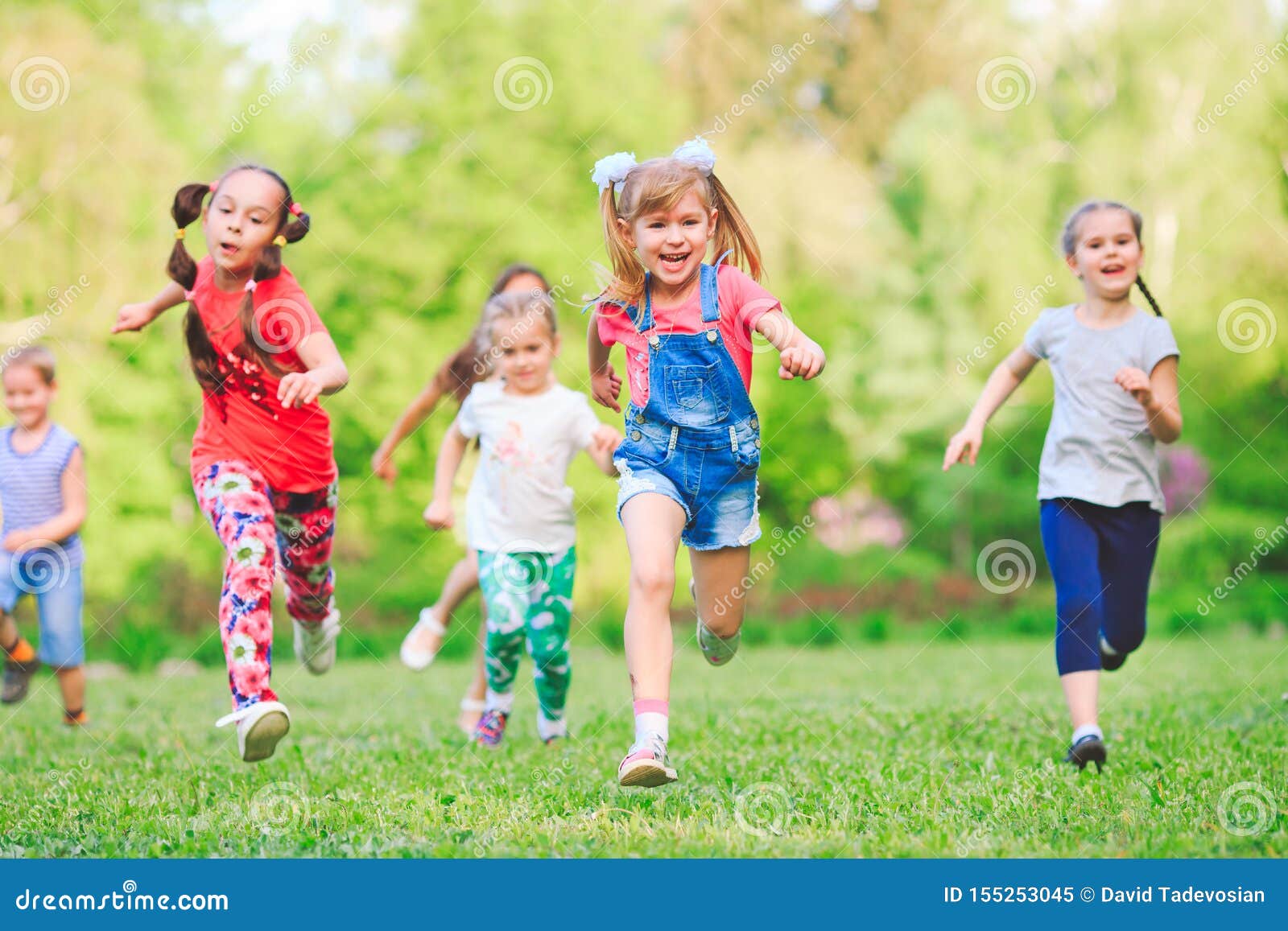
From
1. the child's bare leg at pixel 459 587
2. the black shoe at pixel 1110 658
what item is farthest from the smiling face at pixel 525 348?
the black shoe at pixel 1110 658

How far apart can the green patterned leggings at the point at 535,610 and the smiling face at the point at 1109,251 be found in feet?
7.69

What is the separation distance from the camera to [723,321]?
4.30 metres

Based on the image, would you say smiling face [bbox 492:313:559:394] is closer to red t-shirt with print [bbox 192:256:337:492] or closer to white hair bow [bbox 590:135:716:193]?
red t-shirt with print [bbox 192:256:337:492]

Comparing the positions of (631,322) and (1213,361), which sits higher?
(1213,361)

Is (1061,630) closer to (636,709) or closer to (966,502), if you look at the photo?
(636,709)

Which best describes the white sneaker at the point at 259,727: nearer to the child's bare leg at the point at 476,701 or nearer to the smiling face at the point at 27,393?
the child's bare leg at the point at 476,701

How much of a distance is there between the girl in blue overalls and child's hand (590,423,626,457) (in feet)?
2.89

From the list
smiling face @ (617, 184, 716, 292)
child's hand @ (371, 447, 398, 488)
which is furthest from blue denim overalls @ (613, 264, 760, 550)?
child's hand @ (371, 447, 398, 488)

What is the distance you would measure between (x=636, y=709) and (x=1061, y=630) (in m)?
1.88

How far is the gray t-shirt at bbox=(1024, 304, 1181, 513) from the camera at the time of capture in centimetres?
507

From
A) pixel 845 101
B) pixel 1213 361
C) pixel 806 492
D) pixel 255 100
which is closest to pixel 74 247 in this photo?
pixel 255 100

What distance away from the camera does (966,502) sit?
20359 millimetres

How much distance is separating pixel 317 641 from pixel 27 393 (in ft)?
7.43
